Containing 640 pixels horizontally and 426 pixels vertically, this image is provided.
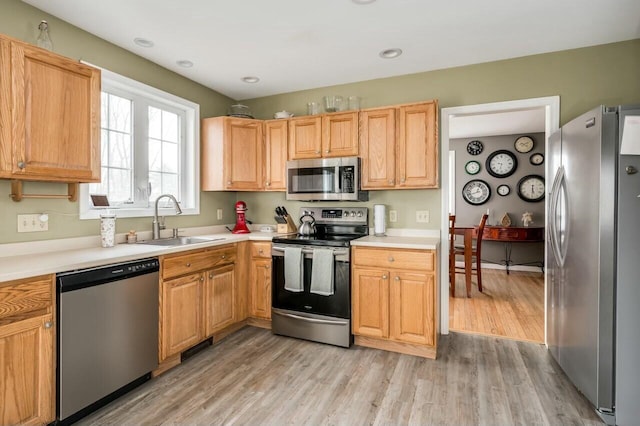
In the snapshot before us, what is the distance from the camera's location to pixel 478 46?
110 inches

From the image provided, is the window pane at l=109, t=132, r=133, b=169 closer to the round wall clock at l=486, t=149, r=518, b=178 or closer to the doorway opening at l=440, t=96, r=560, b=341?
the doorway opening at l=440, t=96, r=560, b=341

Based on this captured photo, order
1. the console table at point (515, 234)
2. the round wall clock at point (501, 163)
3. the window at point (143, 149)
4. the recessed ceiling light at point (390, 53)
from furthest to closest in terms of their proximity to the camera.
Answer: the round wall clock at point (501, 163)
the console table at point (515, 234)
the recessed ceiling light at point (390, 53)
the window at point (143, 149)

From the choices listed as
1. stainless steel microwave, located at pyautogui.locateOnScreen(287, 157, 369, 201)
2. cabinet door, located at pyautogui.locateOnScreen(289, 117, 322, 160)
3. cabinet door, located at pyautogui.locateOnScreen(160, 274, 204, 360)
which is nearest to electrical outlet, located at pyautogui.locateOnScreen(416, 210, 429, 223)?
stainless steel microwave, located at pyautogui.locateOnScreen(287, 157, 369, 201)

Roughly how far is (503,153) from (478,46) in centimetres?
408

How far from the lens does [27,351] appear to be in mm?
1697

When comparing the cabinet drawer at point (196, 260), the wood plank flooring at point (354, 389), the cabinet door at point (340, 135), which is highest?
the cabinet door at point (340, 135)

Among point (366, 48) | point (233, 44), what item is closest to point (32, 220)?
point (233, 44)

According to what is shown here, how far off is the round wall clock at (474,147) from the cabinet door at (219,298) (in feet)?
17.2

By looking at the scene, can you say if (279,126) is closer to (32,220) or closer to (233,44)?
(233,44)

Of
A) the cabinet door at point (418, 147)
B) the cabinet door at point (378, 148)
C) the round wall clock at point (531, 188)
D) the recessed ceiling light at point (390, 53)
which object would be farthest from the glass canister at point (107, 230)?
the round wall clock at point (531, 188)

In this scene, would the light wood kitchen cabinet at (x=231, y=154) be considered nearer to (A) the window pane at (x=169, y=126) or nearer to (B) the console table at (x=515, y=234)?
(A) the window pane at (x=169, y=126)

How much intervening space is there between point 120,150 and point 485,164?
597cm

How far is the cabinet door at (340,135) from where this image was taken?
3.30 meters

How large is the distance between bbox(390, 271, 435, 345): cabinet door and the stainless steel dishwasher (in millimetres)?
1832
